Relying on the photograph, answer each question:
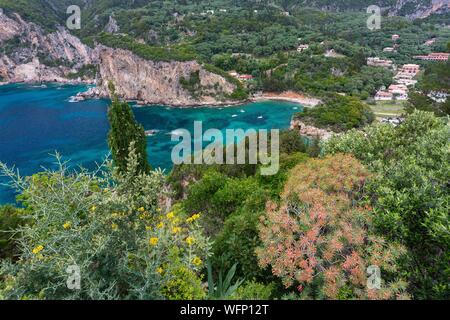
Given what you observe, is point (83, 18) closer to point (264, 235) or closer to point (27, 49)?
point (27, 49)

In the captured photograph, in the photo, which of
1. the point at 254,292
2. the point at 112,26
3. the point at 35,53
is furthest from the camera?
the point at 112,26

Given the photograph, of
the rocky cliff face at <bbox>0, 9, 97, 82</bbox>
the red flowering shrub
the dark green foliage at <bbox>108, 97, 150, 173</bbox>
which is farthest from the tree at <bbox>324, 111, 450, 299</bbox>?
the rocky cliff face at <bbox>0, 9, 97, 82</bbox>

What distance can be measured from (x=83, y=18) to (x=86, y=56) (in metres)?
32.6

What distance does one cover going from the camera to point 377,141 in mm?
10242

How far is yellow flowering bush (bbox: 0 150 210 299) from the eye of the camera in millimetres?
3846

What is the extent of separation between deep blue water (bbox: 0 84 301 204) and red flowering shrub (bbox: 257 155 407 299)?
89.3ft

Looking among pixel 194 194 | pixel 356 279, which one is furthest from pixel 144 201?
pixel 194 194

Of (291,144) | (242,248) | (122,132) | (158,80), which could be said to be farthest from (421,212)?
(158,80)

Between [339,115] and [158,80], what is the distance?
35396mm

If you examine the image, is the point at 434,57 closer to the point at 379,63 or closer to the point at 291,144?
the point at 379,63

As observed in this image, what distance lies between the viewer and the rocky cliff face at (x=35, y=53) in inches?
3752

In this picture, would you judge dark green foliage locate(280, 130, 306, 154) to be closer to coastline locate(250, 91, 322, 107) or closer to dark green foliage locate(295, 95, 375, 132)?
dark green foliage locate(295, 95, 375, 132)

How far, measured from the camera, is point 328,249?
577 centimetres

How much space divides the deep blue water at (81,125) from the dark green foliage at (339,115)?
15.8 feet
